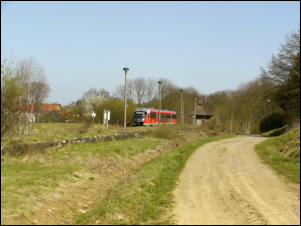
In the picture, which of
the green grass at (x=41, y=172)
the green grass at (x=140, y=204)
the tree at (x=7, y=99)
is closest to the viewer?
the green grass at (x=140, y=204)

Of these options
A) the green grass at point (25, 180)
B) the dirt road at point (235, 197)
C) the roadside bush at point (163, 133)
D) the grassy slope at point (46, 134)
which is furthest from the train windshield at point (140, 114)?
the green grass at point (25, 180)

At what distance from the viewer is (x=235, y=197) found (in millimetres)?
8609

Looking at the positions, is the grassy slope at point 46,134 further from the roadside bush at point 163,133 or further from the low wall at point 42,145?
the roadside bush at point 163,133

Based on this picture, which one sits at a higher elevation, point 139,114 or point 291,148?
point 139,114

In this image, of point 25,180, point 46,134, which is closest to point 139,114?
point 46,134

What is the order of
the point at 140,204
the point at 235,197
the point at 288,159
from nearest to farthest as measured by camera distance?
the point at 140,204 < the point at 235,197 < the point at 288,159

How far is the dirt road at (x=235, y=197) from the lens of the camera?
664 centimetres

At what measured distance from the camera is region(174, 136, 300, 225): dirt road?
664 cm

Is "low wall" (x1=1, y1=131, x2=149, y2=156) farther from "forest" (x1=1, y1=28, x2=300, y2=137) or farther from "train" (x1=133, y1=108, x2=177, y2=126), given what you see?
"train" (x1=133, y1=108, x2=177, y2=126)

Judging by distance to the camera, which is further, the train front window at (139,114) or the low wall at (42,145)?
the train front window at (139,114)

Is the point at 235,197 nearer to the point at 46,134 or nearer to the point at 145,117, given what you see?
the point at 46,134

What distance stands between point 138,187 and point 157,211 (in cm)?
255

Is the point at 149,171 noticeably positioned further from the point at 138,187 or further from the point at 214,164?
the point at 214,164

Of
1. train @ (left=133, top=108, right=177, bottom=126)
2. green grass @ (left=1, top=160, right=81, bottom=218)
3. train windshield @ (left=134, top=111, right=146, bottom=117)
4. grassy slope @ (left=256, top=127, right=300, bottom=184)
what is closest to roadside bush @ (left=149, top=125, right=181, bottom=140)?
grassy slope @ (left=256, top=127, right=300, bottom=184)
